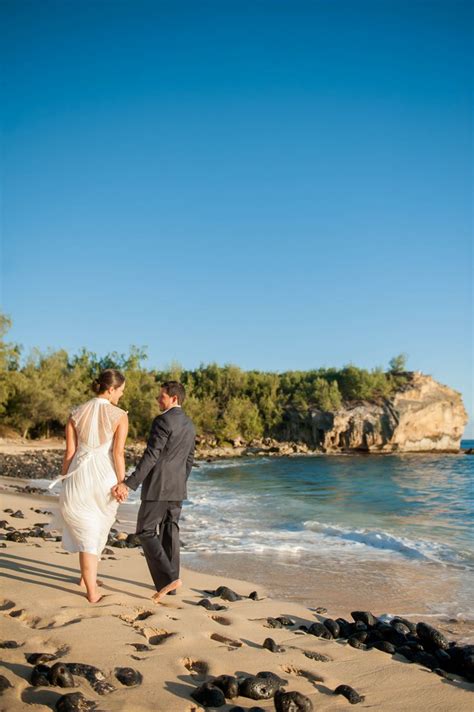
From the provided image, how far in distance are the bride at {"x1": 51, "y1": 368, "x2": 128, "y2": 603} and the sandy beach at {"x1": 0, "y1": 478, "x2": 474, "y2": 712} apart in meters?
0.55

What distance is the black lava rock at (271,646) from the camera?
16.0 feet

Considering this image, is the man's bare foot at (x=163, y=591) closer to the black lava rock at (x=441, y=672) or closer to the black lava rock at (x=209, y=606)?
the black lava rock at (x=209, y=606)

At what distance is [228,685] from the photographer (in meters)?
3.84

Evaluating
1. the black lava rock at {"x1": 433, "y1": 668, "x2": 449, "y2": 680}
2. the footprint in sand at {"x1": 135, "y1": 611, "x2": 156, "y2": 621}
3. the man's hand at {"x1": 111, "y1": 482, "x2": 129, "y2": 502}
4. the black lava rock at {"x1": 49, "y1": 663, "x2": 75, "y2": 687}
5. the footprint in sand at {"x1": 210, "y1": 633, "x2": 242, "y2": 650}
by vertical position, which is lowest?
the black lava rock at {"x1": 433, "y1": 668, "x2": 449, "y2": 680}

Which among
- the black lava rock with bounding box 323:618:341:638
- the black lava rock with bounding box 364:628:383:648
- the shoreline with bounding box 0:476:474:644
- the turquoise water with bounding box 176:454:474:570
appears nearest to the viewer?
the black lava rock with bounding box 364:628:383:648

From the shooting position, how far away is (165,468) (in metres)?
6.18

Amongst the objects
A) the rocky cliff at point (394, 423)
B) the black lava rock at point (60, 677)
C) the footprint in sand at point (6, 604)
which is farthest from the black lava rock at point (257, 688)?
the rocky cliff at point (394, 423)

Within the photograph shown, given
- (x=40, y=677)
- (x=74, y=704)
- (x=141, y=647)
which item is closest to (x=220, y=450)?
(x=141, y=647)

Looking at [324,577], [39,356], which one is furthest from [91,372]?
[324,577]

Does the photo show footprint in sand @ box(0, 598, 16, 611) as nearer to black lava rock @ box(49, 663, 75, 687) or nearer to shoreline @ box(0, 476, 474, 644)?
black lava rock @ box(49, 663, 75, 687)

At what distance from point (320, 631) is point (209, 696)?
2337mm

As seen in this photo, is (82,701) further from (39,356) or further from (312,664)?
(39,356)

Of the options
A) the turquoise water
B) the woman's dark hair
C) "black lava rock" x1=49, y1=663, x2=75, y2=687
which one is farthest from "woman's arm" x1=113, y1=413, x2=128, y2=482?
the turquoise water

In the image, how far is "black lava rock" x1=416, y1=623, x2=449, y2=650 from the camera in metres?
5.60
